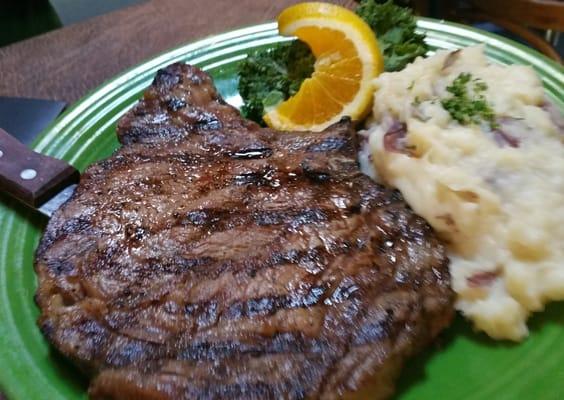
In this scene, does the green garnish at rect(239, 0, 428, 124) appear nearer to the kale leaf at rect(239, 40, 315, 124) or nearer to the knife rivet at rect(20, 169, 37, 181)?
the kale leaf at rect(239, 40, 315, 124)

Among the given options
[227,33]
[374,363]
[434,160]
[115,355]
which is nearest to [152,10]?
[227,33]

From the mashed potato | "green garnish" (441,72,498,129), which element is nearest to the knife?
the mashed potato

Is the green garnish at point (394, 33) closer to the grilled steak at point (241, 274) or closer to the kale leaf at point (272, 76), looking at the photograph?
the kale leaf at point (272, 76)

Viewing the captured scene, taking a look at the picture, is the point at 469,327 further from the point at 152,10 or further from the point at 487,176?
the point at 152,10

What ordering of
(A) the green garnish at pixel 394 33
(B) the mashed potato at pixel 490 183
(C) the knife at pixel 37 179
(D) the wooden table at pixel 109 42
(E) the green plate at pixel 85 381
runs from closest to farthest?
(E) the green plate at pixel 85 381 < (B) the mashed potato at pixel 490 183 < (C) the knife at pixel 37 179 < (A) the green garnish at pixel 394 33 < (D) the wooden table at pixel 109 42

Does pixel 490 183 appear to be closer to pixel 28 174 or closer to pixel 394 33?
pixel 394 33

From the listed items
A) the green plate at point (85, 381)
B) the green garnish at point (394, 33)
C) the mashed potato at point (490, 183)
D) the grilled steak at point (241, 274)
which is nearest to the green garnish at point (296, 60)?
the green garnish at point (394, 33)

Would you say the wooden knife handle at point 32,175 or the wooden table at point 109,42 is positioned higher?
the wooden table at point 109,42

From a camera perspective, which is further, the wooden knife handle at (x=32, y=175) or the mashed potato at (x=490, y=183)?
the wooden knife handle at (x=32, y=175)
